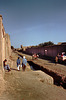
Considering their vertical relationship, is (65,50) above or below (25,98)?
above

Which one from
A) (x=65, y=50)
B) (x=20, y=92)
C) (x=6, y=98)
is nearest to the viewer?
(x=6, y=98)

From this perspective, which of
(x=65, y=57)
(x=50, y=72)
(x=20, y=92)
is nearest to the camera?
(x=20, y=92)

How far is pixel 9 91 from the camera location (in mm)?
4805

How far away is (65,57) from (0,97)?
15.4 m

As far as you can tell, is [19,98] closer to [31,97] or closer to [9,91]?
[31,97]

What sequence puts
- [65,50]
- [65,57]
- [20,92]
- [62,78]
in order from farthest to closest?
[65,50] → [65,57] → [62,78] → [20,92]

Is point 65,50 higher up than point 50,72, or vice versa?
point 65,50

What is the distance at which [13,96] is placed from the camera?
4305 mm

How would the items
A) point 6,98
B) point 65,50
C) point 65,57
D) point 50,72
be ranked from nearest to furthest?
1. point 6,98
2. point 50,72
3. point 65,57
4. point 65,50

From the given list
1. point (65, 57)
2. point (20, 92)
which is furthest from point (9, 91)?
point (65, 57)

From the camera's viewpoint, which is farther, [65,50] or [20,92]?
[65,50]

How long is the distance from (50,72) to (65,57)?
25.7 feet

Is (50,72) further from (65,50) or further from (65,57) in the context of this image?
(65,50)

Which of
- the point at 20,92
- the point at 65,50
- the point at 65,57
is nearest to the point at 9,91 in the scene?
the point at 20,92
